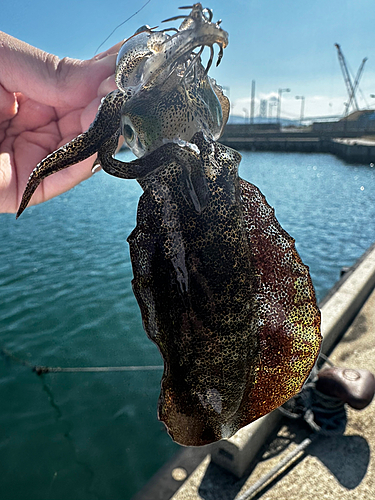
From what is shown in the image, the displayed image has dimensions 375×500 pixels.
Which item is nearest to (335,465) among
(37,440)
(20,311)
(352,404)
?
(352,404)

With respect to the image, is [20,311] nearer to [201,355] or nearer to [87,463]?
[87,463]

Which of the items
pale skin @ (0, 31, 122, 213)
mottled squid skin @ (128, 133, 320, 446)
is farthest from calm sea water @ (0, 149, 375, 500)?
mottled squid skin @ (128, 133, 320, 446)

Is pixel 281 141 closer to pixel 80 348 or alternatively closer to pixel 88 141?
pixel 80 348

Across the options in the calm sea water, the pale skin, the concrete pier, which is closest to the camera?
the pale skin

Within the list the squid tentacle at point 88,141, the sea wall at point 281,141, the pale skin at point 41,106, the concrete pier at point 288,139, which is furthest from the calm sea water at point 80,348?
the concrete pier at point 288,139

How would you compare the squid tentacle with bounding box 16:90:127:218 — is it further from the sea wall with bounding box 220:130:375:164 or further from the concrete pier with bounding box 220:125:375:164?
the concrete pier with bounding box 220:125:375:164

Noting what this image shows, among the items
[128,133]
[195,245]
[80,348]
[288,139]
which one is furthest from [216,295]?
[288,139]
